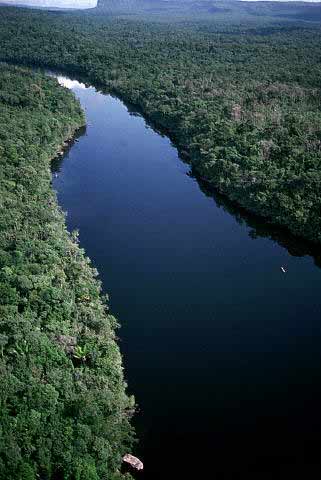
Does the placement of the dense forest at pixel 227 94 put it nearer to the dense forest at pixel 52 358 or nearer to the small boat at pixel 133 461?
the dense forest at pixel 52 358

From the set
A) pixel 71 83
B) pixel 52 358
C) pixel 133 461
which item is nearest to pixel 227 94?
pixel 71 83

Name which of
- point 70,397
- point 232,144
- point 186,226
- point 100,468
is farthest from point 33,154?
point 100,468

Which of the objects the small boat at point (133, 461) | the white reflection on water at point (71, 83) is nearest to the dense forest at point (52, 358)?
the small boat at point (133, 461)

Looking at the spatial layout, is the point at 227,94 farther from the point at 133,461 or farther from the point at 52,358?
the point at 133,461

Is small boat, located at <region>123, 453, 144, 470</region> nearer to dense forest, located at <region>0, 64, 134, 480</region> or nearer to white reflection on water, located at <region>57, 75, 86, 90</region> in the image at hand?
dense forest, located at <region>0, 64, 134, 480</region>

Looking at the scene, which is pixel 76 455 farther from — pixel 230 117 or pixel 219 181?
pixel 230 117
